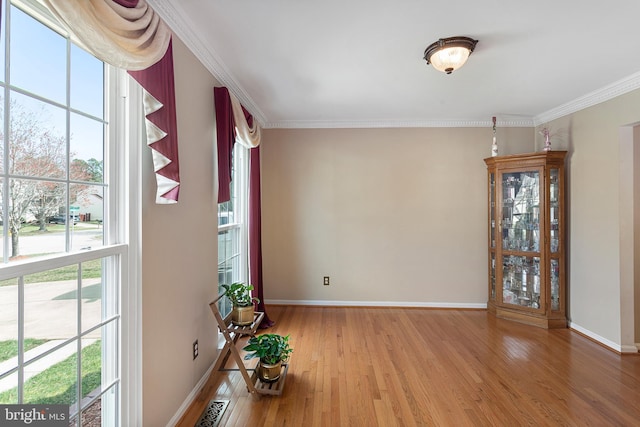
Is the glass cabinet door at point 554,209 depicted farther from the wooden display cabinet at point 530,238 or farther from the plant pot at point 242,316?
the plant pot at point 242,316

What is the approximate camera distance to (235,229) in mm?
3141

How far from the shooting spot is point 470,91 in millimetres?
2906

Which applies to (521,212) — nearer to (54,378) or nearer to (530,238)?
(530,238)

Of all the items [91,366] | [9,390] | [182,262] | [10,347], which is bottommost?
[91,366]

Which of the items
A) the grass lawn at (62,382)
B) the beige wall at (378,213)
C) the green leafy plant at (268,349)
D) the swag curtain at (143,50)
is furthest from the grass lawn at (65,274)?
the beige wall at (378,213)

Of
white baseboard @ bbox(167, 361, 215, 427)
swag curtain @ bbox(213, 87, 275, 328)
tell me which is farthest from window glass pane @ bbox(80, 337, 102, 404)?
swag curtain @ bbox(213, 87, 275, 328)

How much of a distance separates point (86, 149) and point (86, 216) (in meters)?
0.30

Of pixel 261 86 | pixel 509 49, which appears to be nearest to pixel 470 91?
pixel 509 49

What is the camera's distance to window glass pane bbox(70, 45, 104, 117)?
1172mm

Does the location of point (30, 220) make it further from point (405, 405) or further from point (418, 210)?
point (418, 210)

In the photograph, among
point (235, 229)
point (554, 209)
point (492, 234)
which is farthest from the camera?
point (492, 234)

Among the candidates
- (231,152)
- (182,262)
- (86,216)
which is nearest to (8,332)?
(86,216)

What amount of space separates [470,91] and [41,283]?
353 centimetres

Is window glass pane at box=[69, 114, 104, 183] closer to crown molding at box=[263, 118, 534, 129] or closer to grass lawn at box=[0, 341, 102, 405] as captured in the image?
grass lawn at box=[0, 341, 102, 405]
